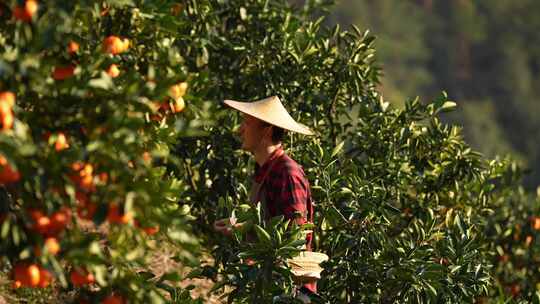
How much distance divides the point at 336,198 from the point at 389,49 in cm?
8598

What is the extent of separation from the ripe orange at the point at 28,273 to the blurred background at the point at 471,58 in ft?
239

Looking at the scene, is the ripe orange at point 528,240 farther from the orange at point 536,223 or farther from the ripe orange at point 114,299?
the ripe orange at point 114,299

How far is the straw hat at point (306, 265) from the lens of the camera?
15.5 ft

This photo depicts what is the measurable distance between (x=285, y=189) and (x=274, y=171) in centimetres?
13

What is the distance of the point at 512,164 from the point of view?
8.41 m

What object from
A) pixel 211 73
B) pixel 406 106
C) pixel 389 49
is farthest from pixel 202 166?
pixel 389 49

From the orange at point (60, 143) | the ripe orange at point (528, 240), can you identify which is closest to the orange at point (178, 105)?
the orange at point (60, 143)

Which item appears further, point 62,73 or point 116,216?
point 62,73

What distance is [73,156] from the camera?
3.21 metres

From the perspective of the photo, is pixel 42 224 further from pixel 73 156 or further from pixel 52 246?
pixel 73 156

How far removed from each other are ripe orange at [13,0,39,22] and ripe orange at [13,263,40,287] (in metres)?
0.92

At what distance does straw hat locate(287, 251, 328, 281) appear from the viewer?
4711mm

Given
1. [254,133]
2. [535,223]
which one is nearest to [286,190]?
[254,133]

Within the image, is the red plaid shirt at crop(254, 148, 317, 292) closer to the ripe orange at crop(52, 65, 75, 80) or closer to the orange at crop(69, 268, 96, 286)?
the orange at crop(69, 268, 96, 286)
